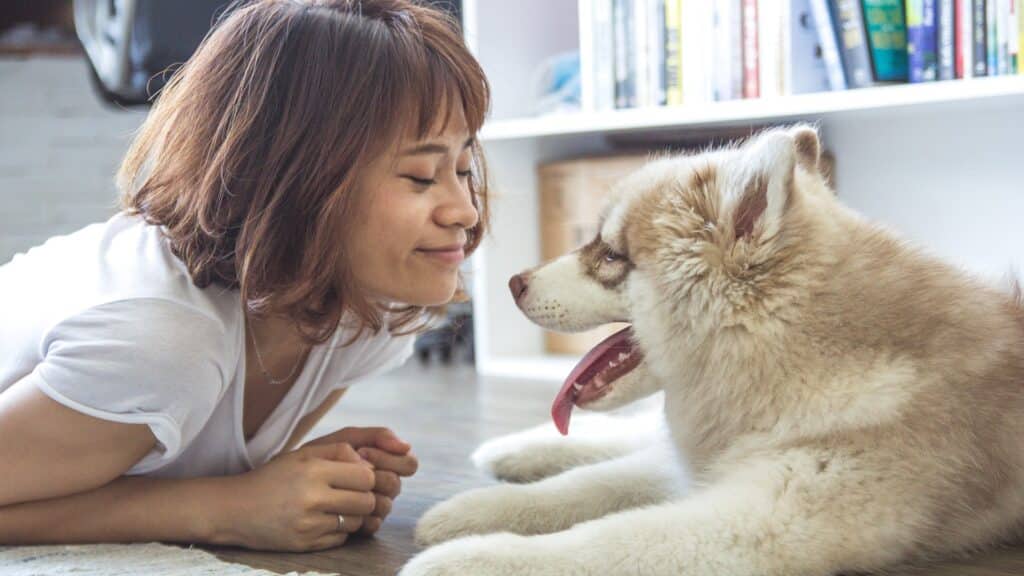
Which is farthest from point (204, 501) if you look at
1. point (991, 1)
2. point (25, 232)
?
point (25, 232)

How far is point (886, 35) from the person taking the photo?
2525 mm

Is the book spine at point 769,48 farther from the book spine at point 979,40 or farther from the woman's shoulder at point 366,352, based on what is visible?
the woman's shoulder at point 366,352

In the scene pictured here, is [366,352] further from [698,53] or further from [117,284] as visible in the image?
[698,53]

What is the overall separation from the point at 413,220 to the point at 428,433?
0.96 m

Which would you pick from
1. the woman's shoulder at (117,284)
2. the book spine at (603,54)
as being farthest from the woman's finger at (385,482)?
the book spine at (603,54)

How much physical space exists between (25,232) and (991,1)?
3.03 meters

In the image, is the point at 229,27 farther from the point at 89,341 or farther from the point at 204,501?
the point at 204,501

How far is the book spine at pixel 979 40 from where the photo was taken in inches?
92.6

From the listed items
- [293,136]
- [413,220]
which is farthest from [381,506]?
[293,136]

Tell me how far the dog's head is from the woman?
181 millimetres

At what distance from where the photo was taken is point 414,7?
1529 millimetres

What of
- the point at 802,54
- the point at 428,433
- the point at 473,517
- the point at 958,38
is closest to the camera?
the point at 473,517

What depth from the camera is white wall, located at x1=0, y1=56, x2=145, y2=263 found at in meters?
3.82

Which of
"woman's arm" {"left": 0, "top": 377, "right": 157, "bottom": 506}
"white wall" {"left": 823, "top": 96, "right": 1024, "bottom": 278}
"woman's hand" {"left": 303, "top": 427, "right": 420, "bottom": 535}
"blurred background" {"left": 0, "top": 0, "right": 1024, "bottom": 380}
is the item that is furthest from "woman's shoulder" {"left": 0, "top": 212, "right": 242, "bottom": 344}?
"white wall" {"left": 823, "top": 96, "right": 1024, "bottom": 278}
